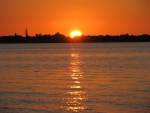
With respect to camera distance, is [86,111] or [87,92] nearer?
[86,111]

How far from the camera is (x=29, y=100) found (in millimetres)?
22812

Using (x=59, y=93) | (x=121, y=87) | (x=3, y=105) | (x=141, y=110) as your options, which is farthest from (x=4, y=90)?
(x=141, y=110)

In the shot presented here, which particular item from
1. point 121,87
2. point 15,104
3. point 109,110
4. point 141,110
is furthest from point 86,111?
point 121,87

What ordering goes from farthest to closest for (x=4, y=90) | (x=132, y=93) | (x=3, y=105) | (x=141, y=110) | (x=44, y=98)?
(x=4, y=90) → (x=132, y=93) → (x=44, y=98) → (x=3, y=105) → (x=141, y=110)

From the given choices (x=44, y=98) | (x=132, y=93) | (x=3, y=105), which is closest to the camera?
(x=3, y=105)

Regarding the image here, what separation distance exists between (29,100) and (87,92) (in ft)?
14.6

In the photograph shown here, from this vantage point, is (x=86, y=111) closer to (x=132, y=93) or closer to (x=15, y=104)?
(x=15, y=104)

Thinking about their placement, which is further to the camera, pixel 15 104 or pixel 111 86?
pixel 111 86

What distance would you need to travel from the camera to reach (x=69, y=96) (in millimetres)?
24328

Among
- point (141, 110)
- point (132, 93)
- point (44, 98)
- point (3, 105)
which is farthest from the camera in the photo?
point (132, 93)

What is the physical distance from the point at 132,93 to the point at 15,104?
24.7 feet

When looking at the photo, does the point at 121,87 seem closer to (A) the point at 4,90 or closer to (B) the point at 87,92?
(B) the point at 87,92

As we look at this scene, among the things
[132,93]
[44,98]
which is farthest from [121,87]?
[44,98]

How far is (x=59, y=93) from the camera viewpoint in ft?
84.0
